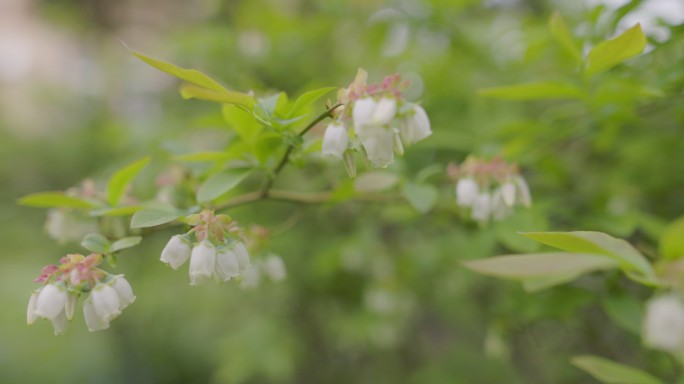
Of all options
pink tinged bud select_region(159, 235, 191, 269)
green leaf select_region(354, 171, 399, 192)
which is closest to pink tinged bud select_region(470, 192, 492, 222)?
green leaf select_region(354, 171, 399, 192)

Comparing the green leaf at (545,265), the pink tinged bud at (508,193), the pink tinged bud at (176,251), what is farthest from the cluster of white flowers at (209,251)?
the pink tinged bud at (508,193)

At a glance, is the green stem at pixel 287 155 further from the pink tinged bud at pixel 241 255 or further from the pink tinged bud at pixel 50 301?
the pink tinged bud at pixel 50 301

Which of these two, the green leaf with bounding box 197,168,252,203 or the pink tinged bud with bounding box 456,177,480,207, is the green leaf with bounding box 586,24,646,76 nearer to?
the pink tinged bud with bounding box 456,177,480,207

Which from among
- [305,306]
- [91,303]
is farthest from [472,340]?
[91,303]

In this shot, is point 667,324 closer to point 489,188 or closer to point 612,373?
point 612,373

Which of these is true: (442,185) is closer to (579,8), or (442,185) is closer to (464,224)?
(464,224)

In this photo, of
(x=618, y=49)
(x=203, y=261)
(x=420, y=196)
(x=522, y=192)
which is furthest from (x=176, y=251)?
(x=618, y=49)

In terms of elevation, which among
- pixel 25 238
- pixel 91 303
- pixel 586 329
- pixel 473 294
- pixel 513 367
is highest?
pixel 25 238
